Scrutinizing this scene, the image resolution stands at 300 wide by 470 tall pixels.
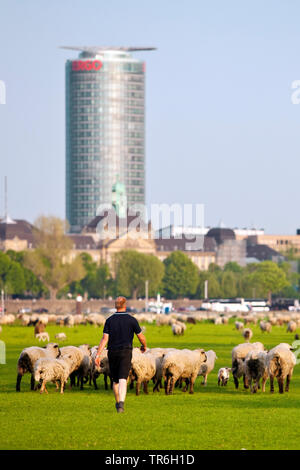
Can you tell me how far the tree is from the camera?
176 m

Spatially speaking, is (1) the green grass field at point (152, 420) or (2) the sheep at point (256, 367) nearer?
(1) the green grass field at point (152, 420)

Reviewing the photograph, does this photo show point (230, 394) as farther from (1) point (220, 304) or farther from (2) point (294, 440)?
(1) point (220, 304)

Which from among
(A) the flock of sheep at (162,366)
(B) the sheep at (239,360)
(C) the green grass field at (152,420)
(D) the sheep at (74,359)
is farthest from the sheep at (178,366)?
(D) the sheep at (74,359)

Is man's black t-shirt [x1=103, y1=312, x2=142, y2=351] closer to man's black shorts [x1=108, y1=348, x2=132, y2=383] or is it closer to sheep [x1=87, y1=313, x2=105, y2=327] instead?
man's black shorts [x1=108, y1=348, x2=132, y2=383]

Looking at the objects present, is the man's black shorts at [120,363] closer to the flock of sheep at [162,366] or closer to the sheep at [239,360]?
the flock of sheep at [162,366]

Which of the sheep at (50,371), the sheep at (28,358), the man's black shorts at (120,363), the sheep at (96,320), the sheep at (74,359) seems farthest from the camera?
the sheep at (96,320)

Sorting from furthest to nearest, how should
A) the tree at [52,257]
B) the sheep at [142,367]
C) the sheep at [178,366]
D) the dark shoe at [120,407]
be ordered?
the tree at [52,257], the sheep at [142,367], the sheep at [178,366], the dark shoe at [120,407]

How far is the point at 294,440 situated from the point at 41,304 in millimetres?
154958

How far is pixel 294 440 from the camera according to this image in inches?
763

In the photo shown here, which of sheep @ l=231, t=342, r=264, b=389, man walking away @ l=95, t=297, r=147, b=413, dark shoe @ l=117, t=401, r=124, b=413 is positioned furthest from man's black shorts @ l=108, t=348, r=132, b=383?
sheep @ l=231, t=342, r=264, b=389

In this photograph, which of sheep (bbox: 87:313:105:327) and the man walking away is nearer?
the man walking away

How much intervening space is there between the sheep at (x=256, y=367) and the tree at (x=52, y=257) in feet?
478

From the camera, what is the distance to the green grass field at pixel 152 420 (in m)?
18.9

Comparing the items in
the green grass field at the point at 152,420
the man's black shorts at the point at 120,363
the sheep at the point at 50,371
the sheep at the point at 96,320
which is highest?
the man's black shorts at the point at 120,363
